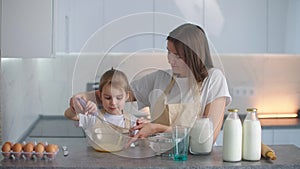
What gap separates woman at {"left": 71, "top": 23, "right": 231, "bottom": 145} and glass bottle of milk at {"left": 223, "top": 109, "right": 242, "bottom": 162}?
11cm

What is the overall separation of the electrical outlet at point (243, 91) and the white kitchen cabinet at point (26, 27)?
6.08 ft

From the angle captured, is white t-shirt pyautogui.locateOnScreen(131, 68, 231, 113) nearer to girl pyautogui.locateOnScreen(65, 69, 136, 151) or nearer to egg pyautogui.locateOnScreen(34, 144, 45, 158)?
girl pyautogui.locateOnScreen(65, 69, 136, 151)

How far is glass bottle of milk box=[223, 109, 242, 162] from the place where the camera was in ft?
4.91

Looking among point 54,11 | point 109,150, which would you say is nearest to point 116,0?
point 54,11

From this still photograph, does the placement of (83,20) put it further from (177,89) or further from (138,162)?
(138,162)

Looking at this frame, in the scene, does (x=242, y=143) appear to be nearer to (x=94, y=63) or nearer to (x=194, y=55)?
(x=194, y=55)

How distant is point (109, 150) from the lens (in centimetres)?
163

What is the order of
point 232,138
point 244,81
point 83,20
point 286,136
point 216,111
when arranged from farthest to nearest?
point 244,81 → point 286,136 → point 83,20 → point 216,111 → point 232,138

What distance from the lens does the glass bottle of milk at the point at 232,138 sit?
150cm

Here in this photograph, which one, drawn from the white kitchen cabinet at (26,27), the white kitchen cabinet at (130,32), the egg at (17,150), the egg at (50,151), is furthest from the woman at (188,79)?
the white kitchen cabinet at (26,27)

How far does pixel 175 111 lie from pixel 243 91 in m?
1.97

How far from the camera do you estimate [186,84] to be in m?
1.69

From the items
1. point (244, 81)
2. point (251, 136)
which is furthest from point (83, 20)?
point (251, 136)

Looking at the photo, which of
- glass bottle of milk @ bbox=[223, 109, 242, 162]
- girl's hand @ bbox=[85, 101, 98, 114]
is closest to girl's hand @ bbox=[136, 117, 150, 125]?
girl's hand @ bbox=[85, 101, 98, 114]
